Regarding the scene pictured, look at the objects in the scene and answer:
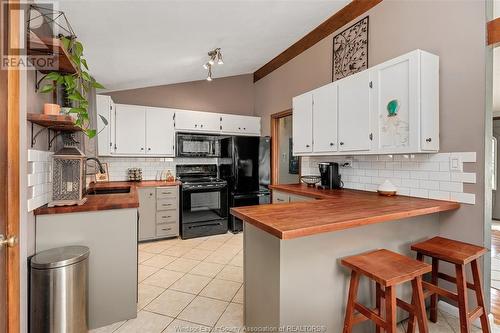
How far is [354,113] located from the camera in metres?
2.48

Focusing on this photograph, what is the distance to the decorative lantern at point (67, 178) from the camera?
5.96 ft

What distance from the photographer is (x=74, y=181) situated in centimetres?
187

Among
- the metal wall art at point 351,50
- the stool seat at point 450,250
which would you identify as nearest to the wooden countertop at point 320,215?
the stool seat at point 450,250

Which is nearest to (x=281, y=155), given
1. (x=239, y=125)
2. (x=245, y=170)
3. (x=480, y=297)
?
(x=245, y=170)

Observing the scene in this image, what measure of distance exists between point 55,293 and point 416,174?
2.92 metres

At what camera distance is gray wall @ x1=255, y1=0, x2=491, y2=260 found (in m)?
1.88

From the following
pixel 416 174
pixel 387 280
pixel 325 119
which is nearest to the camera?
pixel 387 280

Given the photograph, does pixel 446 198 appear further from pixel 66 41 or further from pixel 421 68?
pixel 66 41

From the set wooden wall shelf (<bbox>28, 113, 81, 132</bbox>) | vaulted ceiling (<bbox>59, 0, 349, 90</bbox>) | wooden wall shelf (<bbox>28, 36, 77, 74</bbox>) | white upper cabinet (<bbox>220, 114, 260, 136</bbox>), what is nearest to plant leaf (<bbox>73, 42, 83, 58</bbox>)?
wooden wall shelf (<bbox>28, 36, 77, 74</bbox>)

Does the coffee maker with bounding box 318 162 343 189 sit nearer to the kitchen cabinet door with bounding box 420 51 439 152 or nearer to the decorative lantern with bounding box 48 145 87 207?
the kitchen cabinet door with bounding box 420 51 439 152

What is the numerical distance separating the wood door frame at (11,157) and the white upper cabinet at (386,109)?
8.18ft

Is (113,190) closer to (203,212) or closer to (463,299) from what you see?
(203,212)

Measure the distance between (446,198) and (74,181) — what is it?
9.78 ft

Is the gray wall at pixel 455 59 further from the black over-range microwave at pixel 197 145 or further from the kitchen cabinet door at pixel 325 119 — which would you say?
the black over-range microwave at pixel 197 145
